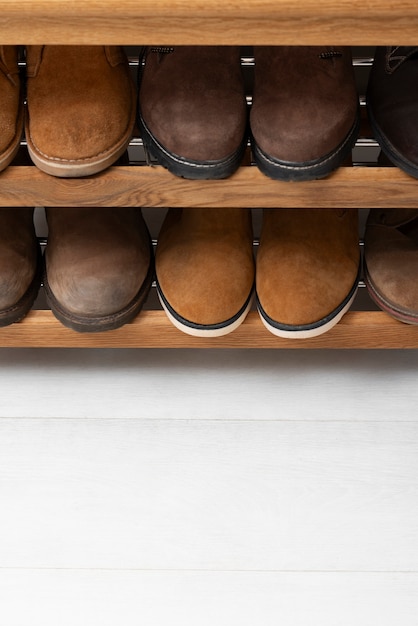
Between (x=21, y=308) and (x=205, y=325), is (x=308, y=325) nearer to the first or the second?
(x=205, y=325)

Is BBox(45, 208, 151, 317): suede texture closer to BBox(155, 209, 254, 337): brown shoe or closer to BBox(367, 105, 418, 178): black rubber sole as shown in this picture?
BBox(155, 209, 254, 337): brown shoe

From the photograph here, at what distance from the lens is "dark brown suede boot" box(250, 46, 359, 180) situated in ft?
2.16

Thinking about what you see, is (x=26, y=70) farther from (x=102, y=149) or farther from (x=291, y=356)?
(x=291, y=356)

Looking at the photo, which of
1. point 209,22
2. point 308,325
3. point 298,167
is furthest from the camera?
point 308,325

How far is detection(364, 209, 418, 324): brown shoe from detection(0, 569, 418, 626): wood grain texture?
29 cm

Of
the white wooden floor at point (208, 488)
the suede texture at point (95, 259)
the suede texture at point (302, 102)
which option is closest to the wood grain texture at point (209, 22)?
the suede texture at point (302, 102)

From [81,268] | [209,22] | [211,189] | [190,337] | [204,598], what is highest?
[209,22]

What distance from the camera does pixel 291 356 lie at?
0.95 m

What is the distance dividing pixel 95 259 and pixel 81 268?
19 mm

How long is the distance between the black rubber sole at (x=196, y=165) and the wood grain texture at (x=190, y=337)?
0.23 meters

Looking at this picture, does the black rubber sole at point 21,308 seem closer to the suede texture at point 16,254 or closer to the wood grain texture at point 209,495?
the suede texture at point 16,254

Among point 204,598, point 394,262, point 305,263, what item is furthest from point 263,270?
point 204,598

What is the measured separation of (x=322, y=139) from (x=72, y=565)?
498 millimetres

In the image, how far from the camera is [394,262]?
0.83m
